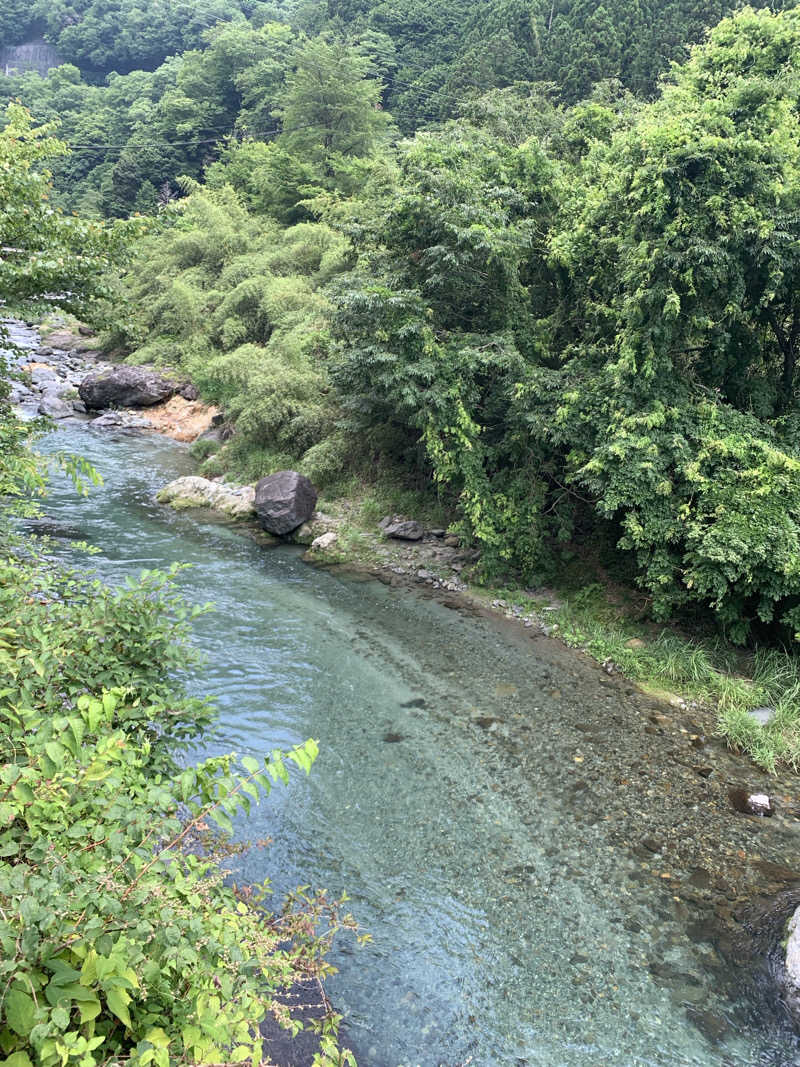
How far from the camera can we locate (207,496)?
17984 mm

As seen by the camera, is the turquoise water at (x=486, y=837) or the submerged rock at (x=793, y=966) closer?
the turquoise water at (x=486, y=837)

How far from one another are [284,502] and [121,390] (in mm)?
14343

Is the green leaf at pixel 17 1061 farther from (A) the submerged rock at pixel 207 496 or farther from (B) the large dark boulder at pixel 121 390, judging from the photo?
(B) the large dark boulder at pixel 121 390

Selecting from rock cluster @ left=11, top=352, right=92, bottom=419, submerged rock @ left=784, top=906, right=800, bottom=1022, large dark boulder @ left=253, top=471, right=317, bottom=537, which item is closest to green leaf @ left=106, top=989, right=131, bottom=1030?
submerged rock @ left=784, top=906, right=800, bottom=1022

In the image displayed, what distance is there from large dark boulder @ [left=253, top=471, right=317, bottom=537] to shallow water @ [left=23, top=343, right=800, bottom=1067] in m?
3.51

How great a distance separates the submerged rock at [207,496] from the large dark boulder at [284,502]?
0.83m

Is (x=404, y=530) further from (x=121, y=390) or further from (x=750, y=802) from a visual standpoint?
(x=121, y=390)

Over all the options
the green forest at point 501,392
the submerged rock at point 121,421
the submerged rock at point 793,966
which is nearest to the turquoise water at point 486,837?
the submerged rock at point 793,966

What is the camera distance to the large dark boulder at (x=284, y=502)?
15969mm

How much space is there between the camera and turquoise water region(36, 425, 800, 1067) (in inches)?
209

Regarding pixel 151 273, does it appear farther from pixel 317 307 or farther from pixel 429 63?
pixel 429 63

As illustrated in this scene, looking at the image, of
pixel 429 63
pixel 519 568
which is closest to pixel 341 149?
pixel 429 63

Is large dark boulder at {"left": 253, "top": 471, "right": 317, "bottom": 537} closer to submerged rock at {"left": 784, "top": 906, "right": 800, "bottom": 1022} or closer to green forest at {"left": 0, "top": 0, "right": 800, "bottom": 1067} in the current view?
green forest at {"left": 0, "top": 0, "right": 800, "bottom": 1067}

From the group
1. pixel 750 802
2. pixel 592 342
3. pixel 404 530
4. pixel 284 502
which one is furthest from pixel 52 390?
pixel 750 802
